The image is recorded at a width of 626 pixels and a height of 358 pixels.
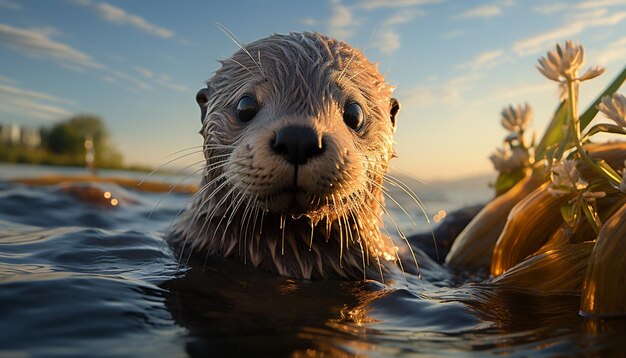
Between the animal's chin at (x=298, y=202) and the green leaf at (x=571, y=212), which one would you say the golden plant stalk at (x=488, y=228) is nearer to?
the green leaf at (x=571, y=212)

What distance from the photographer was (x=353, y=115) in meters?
2.81

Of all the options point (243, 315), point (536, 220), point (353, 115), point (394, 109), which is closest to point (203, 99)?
point (353, 115)

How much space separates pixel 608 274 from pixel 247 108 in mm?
1683

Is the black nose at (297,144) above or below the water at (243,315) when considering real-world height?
above

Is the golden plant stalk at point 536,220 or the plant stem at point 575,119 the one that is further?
the golden plant stalk at point 536,220

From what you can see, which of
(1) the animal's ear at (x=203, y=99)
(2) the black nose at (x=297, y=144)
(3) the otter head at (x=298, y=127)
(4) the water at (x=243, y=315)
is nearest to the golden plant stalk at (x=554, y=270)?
(4) the water at (x=243, y=315)

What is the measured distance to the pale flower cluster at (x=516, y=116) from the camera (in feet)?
11.3

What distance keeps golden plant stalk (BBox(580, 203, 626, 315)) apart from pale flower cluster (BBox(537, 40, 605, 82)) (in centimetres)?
55

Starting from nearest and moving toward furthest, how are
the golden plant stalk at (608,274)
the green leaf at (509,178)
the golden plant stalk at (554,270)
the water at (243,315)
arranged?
1. the water at (243,315)
2. the golden plant stalk at (608,274)
3. the golden plant stalk at (554,270)
4. the green leaf at (509,178)

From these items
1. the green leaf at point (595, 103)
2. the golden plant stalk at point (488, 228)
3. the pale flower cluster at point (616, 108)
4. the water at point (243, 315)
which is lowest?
the water at point (243, 315)

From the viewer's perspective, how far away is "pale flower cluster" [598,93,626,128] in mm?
2062

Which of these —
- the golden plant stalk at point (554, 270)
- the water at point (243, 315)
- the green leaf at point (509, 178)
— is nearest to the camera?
the water at point (243, 315)

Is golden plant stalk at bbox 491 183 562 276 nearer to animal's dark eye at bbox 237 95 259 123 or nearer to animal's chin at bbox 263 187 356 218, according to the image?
animal's chin at bbox 263 187 356 218

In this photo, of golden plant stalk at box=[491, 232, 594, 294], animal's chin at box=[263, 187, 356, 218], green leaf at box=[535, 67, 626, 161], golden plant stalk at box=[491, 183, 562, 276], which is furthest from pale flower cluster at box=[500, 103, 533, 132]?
animal's chin at box=[263, 187, 356, 218]
